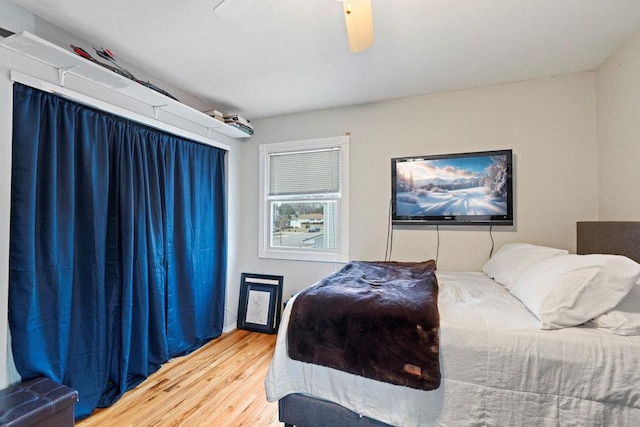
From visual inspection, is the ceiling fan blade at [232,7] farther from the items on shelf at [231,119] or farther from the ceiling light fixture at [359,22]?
the items on shelf at [231,119]

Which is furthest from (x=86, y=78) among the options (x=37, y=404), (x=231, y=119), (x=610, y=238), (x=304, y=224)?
(x=610, y=238)

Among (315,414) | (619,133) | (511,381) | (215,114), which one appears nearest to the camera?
(511,381)

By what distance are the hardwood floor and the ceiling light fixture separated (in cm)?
218

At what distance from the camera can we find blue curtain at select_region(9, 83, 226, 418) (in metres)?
1.62

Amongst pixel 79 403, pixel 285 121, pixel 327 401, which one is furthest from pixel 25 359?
pixel 285 121

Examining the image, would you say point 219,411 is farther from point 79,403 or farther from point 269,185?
point 269,185

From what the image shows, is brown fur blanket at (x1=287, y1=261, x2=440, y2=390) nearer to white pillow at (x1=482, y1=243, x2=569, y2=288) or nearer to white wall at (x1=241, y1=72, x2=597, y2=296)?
white pillow at (x1=482, y1=243, x2=569, y2=288)

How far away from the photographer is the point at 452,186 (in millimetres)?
2617

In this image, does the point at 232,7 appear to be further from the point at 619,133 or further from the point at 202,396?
the point at 619,133

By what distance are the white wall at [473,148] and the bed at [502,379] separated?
1.09m

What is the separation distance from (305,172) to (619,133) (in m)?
2.56

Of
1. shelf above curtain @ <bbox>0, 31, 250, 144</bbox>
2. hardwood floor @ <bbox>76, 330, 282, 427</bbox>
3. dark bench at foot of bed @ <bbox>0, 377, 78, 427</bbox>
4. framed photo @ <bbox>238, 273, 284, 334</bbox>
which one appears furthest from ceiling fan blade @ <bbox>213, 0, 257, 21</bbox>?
framed photo @ <bbox>238, 273, 284, 334</bbox>

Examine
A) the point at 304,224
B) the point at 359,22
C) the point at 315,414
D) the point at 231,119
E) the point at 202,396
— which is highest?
the point at 231,119

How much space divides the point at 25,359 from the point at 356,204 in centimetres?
260
